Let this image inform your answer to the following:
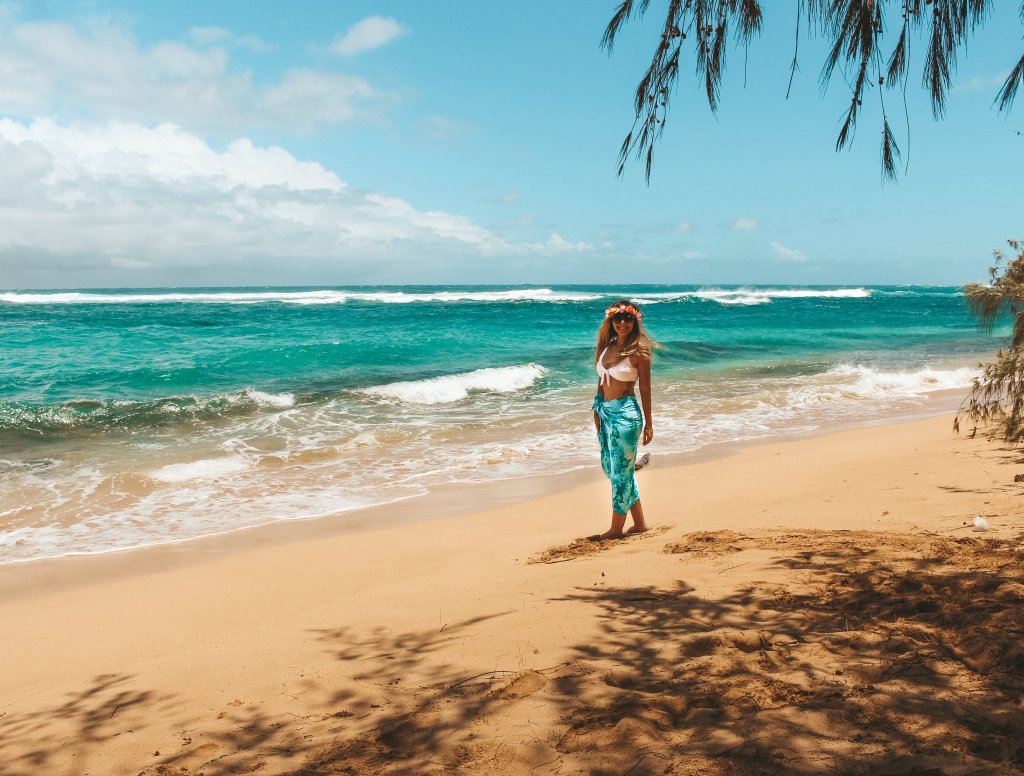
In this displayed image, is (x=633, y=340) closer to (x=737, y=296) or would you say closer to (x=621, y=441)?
(x=621, y=441)

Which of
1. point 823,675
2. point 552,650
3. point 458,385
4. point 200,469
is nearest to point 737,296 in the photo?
point 458,385

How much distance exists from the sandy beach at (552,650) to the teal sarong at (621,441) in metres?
0.36

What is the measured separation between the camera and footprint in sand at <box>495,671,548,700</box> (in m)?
2.69

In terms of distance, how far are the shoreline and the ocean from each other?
0.66ft

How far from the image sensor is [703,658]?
2.88 metres

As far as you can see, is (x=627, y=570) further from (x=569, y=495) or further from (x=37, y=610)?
(x=37, y=610)

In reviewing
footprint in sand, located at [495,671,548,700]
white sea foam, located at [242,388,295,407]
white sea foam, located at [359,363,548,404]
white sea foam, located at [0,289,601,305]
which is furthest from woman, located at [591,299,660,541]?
white sea foam, located at [0,289,601,305]

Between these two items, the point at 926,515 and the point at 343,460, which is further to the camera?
the point at 343,460

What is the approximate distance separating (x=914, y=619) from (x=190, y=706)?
10.9 feet

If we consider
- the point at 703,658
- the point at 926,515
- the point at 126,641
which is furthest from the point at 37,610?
the point at 926,515

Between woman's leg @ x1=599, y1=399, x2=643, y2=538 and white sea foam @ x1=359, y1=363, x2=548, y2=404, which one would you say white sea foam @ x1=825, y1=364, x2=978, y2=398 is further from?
woman's leg @ x1=599, y1=399, x2=643, y2=538

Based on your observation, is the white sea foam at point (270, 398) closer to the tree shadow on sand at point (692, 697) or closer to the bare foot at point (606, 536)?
the bare foot at point (606, 536)

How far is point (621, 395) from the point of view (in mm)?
5199

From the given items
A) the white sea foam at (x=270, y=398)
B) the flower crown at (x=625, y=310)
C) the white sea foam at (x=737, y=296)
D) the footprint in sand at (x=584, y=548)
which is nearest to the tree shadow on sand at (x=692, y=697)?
the footprint in sand at (x=584, y=548)
